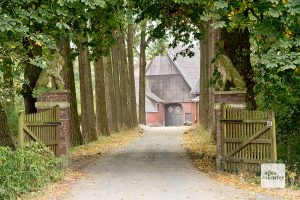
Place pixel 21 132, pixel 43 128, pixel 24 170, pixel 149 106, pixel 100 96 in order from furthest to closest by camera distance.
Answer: pixel 149 106 < pixel 100 96 < pixel 43 128 < pixel 21 132 < pixel 24 170

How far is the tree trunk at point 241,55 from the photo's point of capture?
17.5 m

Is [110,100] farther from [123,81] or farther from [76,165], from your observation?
[76,165]

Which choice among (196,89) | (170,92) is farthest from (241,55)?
(170,92)

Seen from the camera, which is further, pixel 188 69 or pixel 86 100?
pixel 188 69

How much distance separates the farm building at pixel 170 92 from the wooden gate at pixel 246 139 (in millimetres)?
53117

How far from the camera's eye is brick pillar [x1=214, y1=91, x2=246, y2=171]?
14.5m

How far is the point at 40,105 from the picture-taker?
1525cm

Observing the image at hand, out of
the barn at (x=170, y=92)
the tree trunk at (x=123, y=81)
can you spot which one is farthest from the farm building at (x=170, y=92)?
the tree trunk at (x=123, y=81)

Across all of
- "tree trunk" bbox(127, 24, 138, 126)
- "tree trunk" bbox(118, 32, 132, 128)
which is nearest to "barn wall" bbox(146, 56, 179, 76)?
"tree trunk" bbox(127, 24, 138, 126)

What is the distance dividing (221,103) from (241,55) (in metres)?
3.62

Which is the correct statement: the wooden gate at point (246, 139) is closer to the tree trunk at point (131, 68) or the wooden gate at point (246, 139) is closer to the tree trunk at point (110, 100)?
the tree trunk at point (110, 100)

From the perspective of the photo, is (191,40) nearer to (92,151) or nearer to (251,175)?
(92,151)

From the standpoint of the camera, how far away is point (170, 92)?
7025cm

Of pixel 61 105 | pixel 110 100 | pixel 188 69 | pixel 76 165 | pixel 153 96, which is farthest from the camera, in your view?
pixel 188 69
